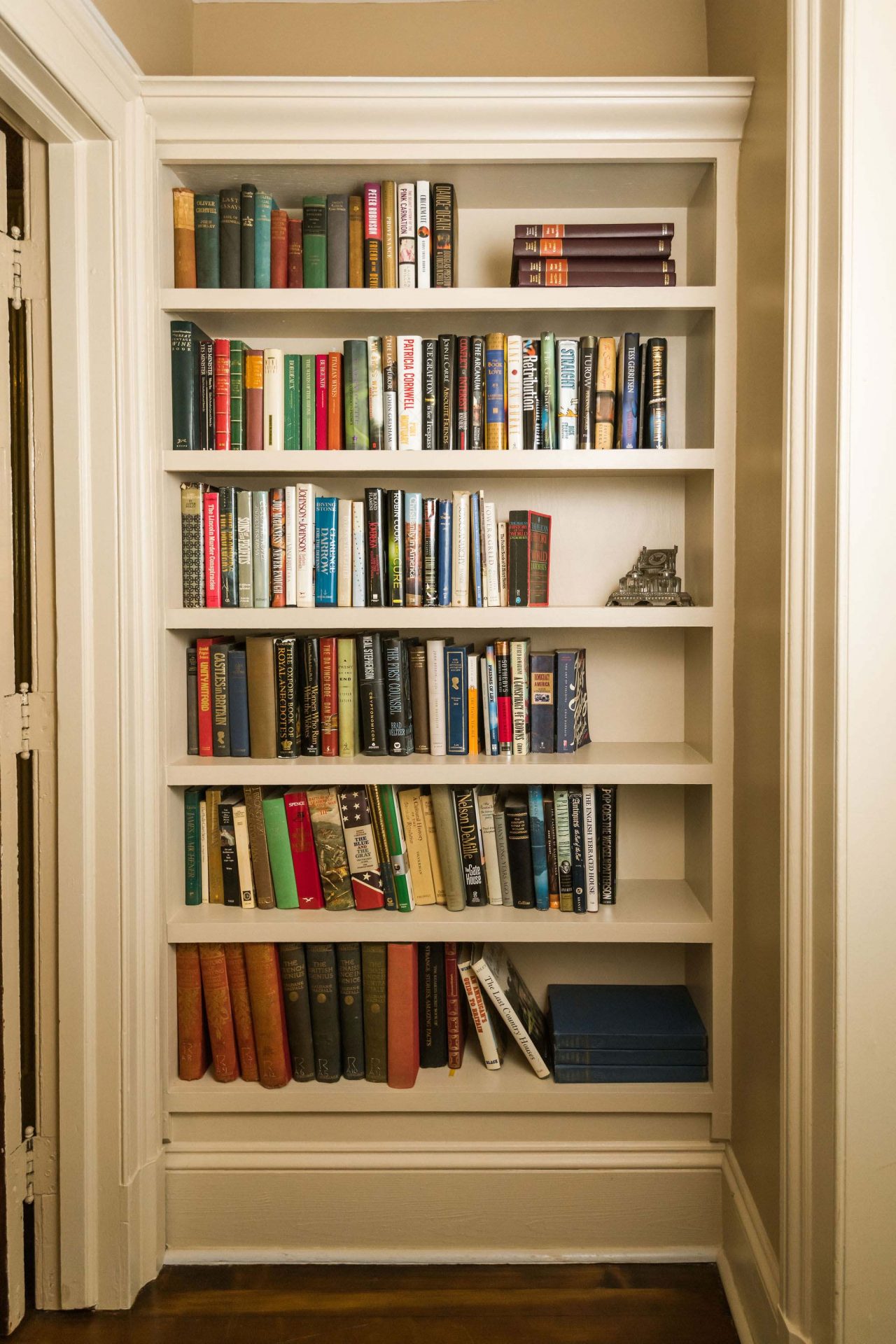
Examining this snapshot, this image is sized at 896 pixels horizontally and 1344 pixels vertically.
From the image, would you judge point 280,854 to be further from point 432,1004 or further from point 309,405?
point 309,405

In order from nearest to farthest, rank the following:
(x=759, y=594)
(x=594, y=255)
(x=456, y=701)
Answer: (x=759, y=594)
(x=594, y=255)
(x=456, y=701)

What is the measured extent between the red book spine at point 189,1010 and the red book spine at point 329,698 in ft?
1.54

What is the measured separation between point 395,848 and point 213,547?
0.70 metres

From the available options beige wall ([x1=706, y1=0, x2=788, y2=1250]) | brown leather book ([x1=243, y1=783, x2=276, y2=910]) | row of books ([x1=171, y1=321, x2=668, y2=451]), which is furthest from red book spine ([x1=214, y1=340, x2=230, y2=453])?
beige wall ([x1=706, y1=0, x2=788, y2=1250])

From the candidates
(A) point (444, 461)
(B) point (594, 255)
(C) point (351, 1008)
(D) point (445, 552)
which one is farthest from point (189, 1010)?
(B) point (594, 255)

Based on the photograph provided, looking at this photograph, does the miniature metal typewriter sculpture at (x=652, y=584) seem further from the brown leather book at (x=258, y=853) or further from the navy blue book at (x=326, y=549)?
the brown leather book at (x=258, y=853)

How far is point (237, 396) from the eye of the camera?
171 cm

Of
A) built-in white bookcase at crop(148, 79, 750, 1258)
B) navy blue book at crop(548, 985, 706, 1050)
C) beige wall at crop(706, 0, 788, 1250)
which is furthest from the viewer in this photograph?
navy blue book at crop(548, 985, 706, 1050)

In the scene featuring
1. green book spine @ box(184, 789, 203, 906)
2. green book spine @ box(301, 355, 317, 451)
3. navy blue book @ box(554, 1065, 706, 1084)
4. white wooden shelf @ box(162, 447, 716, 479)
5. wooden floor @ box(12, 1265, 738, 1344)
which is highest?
green book spine @ box(301, 355, 317, 451)

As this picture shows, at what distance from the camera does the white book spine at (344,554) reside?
5.59ft

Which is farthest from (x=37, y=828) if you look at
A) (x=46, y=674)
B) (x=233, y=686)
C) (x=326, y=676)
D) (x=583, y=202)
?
(x=583, y=202)

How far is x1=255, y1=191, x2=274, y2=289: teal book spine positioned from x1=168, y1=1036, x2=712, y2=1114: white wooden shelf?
1.57 metres

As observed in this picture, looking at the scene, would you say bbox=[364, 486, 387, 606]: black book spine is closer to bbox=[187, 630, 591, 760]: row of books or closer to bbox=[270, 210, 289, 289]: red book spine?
bbox=[187, 630, 591, 760]: row of books

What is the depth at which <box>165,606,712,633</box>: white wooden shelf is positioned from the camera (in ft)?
5.42
